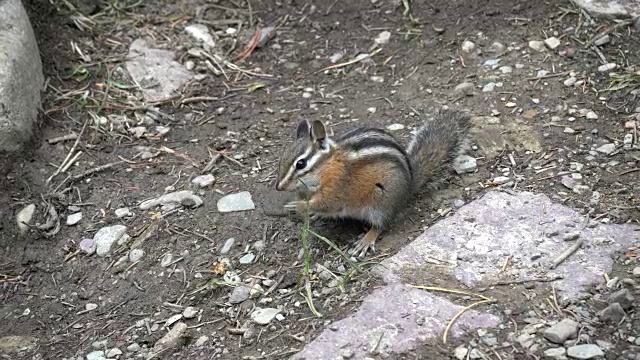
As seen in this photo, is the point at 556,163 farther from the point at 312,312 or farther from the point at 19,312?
the point at 19,312

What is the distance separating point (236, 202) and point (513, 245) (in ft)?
5.10

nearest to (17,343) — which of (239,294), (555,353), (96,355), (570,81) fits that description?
(96,355)

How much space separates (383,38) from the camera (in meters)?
5.40

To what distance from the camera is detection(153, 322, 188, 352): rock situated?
11.3 ft

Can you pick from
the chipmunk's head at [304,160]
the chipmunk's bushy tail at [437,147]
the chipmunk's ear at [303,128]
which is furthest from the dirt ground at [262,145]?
the chipmunk's ear at [303,128]

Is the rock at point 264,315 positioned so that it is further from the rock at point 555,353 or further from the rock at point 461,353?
the rock at point 555,353

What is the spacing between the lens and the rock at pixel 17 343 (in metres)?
3.64

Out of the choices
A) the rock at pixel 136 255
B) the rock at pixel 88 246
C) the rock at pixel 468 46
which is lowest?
the rock at pixel 88 246

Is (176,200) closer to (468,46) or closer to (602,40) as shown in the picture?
(468,46)

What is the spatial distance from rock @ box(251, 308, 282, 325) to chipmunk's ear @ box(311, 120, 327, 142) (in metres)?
0.91

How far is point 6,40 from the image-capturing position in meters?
4.64

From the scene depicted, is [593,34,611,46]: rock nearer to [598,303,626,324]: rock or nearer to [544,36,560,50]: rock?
[544,36,560,50]: rock

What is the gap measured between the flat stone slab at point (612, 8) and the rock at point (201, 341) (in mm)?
3323

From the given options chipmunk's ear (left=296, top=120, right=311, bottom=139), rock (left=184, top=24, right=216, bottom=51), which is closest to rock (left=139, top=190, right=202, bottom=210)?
chipmunk's ear (left=296, top=120, right=311, bottom=139)
